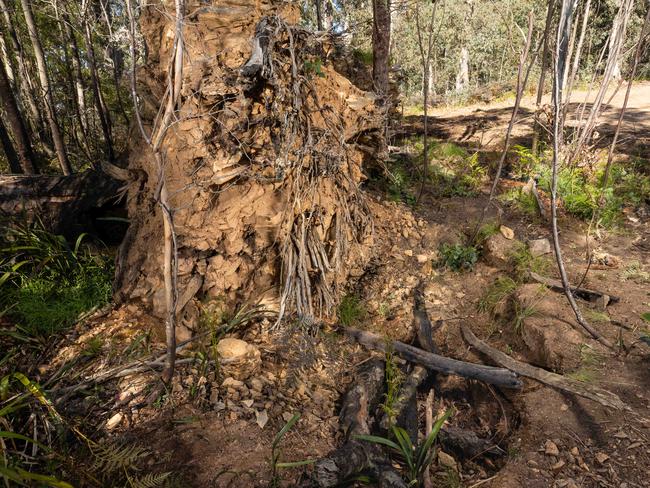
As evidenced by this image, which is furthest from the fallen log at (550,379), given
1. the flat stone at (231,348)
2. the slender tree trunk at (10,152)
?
the slender tree trunk at (10,152)

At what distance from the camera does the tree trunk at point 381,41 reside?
16.1 ft

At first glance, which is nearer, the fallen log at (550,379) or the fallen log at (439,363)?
the fallen log at (550,379)

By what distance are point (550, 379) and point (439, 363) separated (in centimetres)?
80

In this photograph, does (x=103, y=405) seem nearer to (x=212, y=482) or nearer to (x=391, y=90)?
(x=212, y=482)

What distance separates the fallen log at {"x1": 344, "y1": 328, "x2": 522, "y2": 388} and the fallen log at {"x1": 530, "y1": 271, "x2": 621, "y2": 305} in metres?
1.35

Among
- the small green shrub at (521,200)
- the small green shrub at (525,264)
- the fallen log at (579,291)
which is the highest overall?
the small green shrub at (521,200)

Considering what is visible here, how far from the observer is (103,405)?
210cm

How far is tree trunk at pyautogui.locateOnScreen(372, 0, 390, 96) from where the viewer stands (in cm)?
490

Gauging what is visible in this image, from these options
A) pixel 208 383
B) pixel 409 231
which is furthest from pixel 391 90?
pixel 208 383

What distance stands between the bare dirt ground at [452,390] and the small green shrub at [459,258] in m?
0.09

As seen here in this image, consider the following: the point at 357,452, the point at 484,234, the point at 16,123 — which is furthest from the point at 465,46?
the point at 357,452

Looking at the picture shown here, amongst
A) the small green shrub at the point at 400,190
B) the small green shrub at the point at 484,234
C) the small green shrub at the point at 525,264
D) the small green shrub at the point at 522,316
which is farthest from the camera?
the small green shrub at the point at 400,190

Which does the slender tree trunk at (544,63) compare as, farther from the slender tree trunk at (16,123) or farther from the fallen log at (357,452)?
the slender tree trunk at (16,123)

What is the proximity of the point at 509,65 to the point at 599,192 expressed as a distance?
17362 millimetres
